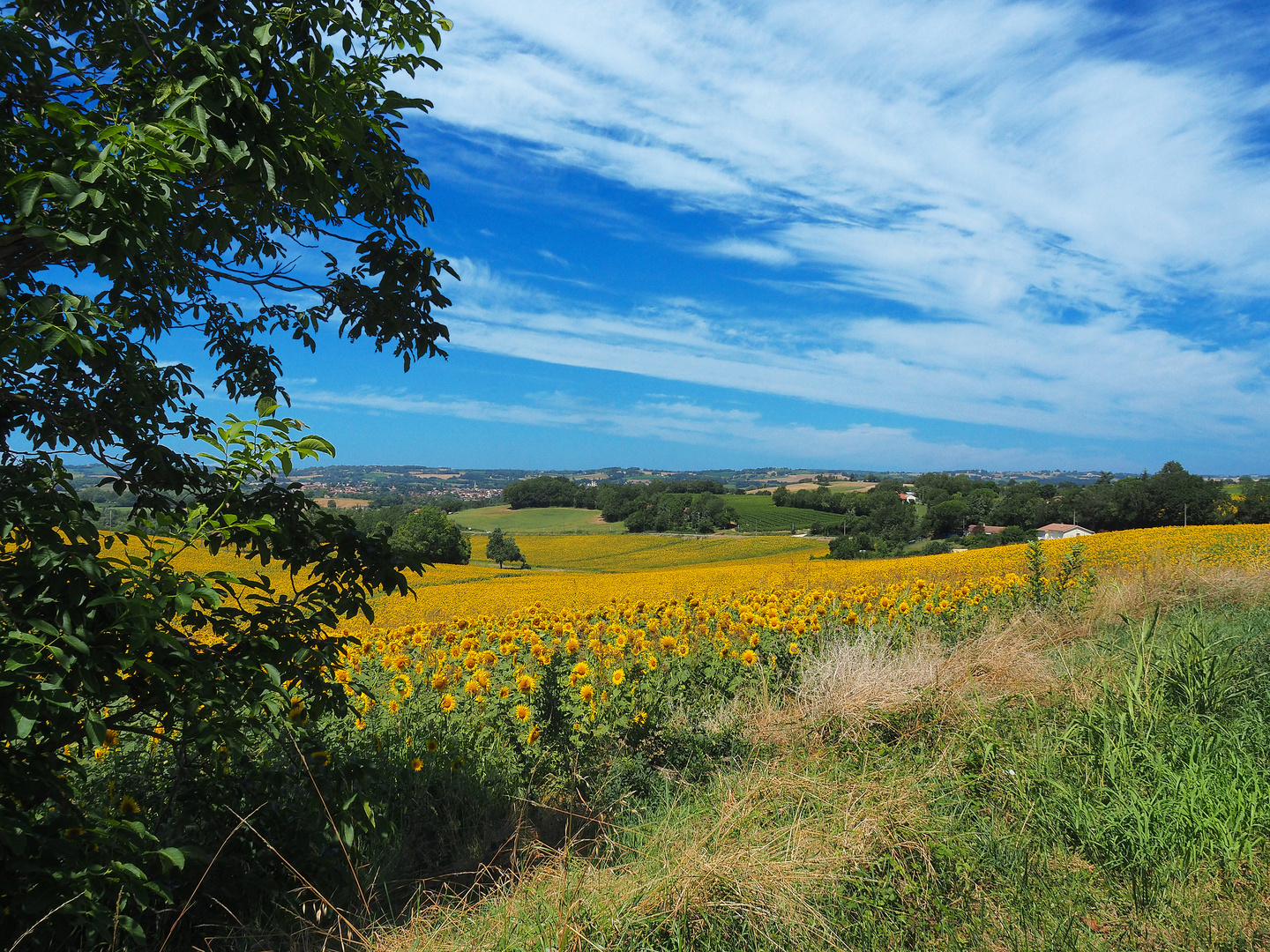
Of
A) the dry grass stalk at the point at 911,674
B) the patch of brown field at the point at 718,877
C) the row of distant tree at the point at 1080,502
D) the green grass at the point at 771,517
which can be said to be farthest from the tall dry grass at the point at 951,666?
the green grass at the point at 771,517

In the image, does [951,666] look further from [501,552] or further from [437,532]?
[501,552]

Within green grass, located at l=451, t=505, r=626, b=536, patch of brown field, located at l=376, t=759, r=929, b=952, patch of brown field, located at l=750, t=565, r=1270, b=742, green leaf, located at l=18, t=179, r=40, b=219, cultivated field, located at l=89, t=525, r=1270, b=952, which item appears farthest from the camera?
green grass, located at l=451, t=505, r=626, b=536

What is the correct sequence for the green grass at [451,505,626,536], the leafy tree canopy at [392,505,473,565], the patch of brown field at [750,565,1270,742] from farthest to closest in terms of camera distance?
the green grass at [451,505,626,536] → the leafy tree canopy at [392,505,473,565] → the patch of brown field at [750,565,1270,742]

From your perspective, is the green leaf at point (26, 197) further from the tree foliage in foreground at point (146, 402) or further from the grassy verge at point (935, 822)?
the grassy verge at point (935, 822)

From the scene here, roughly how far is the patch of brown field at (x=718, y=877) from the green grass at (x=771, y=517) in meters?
72.7

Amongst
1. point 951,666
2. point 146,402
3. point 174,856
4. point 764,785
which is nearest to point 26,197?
point 146,402

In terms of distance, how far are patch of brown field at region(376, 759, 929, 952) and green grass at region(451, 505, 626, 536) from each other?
70.5m

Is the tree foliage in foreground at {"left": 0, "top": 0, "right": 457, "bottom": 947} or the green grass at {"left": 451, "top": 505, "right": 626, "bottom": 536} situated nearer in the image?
the tree foliage in foreground at {"left": 0, "top": 0, "right": 457, "bottom": 947}

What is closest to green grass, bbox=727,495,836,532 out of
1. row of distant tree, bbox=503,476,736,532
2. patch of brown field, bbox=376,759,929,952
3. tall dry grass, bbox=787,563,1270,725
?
row of distant tree, bbox=503,476,736,532

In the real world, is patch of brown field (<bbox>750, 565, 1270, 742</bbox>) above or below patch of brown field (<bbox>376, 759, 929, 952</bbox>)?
above

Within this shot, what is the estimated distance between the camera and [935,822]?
140 inches

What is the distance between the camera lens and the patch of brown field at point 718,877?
8.87 ft

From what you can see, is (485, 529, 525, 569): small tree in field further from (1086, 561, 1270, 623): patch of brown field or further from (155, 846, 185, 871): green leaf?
(155, 846, 185, 871): green leaf

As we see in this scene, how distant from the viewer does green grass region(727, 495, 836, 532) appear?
76.9 metres
